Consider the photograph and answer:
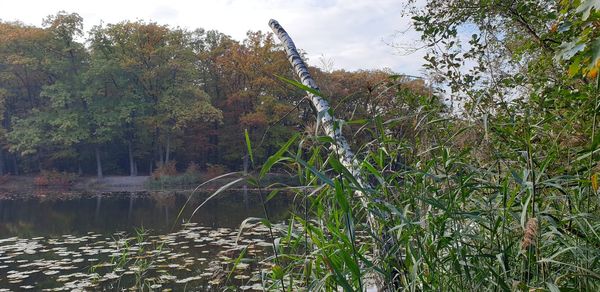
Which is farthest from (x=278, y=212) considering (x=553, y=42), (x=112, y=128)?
(x=112, y=128)

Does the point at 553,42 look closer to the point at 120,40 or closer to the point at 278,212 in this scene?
the point at 278,212

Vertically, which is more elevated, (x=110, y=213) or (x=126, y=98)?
(x=126, y=98)

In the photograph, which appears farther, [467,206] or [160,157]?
[160,157]

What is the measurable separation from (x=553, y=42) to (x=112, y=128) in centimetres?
2854

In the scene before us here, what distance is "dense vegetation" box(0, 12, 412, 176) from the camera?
28250mm

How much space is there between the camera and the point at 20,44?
28391 mm

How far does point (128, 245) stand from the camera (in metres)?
9.05

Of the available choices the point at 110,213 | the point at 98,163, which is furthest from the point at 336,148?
the point at 98,163

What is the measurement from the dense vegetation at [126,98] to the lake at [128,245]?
1078cm

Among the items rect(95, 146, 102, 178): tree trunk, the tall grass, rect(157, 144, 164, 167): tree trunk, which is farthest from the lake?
rect(157, 144, 164, 167): tree trunk

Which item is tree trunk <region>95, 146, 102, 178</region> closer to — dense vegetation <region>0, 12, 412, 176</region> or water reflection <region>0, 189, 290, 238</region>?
dense vegetation <region>0, 12, 412, 176</region>

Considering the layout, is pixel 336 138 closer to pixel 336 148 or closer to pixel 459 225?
pixel 336 148

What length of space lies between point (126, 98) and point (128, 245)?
2212 cm

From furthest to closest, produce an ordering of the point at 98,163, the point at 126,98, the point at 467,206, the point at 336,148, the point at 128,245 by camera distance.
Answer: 1. the point at 126,98
2. the point at 98,163
3. the point at 128,245
4. the point at 467,206
5. the point at 336,148
